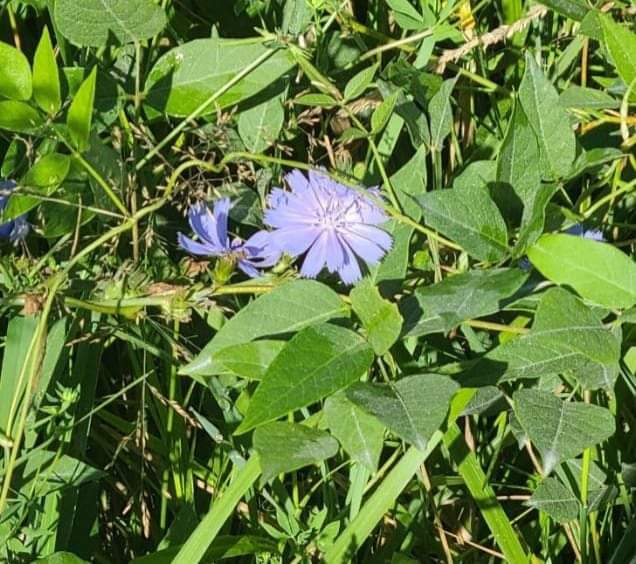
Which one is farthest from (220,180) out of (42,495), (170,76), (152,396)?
(42,495)

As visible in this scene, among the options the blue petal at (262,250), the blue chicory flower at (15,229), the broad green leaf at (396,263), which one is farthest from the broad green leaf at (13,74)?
the broad green leaf at (396,263)

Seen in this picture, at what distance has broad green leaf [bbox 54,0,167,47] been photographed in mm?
906

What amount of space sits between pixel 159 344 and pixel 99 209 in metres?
0.15

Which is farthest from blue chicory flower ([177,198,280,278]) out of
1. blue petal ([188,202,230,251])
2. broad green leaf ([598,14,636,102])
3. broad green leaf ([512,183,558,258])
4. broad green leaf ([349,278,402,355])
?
broad green leaf ([598,14,636,102])

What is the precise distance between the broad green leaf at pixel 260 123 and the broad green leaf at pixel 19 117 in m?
0.20

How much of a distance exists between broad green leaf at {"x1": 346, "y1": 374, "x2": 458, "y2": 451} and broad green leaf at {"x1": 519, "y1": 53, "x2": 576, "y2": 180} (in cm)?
20

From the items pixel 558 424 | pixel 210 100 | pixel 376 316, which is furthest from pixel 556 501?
pixel 210 100

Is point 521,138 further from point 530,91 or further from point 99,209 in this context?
point 99,209

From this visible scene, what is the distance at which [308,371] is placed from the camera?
0.75 metres

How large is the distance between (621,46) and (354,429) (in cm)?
37

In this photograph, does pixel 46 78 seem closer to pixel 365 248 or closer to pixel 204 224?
pixel 204 224

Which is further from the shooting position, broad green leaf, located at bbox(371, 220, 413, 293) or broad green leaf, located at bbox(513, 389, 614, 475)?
broad green leaf, located at bbox(371, 220, 413, 293)

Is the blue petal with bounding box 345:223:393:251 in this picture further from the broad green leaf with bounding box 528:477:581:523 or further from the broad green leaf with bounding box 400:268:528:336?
the broad green leaf with bounding box 528:477:581:523

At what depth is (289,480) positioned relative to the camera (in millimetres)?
994
